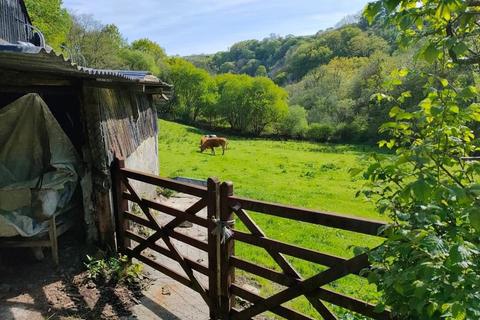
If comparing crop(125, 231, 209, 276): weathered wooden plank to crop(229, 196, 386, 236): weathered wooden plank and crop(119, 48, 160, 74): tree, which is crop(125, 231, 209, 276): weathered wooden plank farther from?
crop(119, 48, 160, 74): tree

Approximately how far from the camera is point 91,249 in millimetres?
5816

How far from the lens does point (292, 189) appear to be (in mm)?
13906

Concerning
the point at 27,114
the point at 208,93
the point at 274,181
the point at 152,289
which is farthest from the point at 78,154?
the point at 208,93

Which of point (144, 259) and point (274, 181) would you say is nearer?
point (144, 259)

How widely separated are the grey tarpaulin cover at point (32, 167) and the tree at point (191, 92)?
40.5m

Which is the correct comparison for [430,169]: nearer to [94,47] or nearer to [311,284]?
[311,284]

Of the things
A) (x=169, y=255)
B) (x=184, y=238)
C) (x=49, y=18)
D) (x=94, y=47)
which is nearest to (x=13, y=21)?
(x=169, y=255)

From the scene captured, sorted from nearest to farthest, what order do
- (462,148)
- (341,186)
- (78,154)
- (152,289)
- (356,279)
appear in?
(462,148), (152,289), (78,154), (356,279), (341,186)

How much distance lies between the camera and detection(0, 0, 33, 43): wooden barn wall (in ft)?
41.3

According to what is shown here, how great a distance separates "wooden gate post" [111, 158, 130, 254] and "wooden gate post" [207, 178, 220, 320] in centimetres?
208

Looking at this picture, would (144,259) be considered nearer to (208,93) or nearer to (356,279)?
(356,279)

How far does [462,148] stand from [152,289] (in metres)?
4.55

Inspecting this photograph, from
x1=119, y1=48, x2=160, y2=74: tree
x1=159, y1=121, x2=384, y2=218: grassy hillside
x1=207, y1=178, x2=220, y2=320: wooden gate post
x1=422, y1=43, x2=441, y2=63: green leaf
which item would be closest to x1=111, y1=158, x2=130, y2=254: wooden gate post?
x1=207, y1=178, x2=220, y2=320: wooden gate post

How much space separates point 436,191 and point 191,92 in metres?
46.3
